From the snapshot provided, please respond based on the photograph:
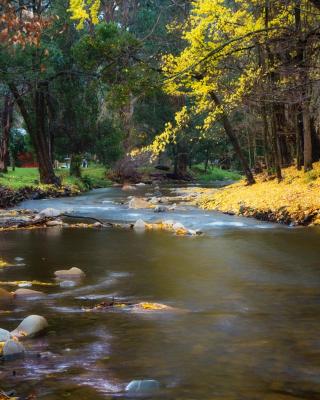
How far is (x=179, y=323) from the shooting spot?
570 cm

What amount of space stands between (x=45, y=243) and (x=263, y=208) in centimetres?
698

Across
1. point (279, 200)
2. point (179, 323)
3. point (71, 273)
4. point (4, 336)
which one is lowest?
point (179, 323)

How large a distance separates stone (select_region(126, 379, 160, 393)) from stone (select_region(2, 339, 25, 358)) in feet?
3.71

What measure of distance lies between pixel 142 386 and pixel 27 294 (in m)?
3.33

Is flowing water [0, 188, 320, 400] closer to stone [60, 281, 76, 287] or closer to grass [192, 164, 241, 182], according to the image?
stone [60, 281, 76, 287]

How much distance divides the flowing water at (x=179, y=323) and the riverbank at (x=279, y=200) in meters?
3.04

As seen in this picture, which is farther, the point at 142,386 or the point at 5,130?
the point at 5,130

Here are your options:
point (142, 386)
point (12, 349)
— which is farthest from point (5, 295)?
point (142, 386)

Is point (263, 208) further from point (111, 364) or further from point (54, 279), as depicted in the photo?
point (111, 364)

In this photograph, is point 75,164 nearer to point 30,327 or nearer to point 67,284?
point 67,284

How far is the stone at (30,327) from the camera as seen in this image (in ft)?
17.1

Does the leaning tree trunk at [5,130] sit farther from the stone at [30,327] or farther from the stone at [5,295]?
the stone at [30,327]

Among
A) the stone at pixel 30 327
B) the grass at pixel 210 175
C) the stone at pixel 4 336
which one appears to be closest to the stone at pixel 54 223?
the stone at pixel 30 327

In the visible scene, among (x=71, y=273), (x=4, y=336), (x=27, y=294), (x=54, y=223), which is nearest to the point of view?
(x=4, y=336)
